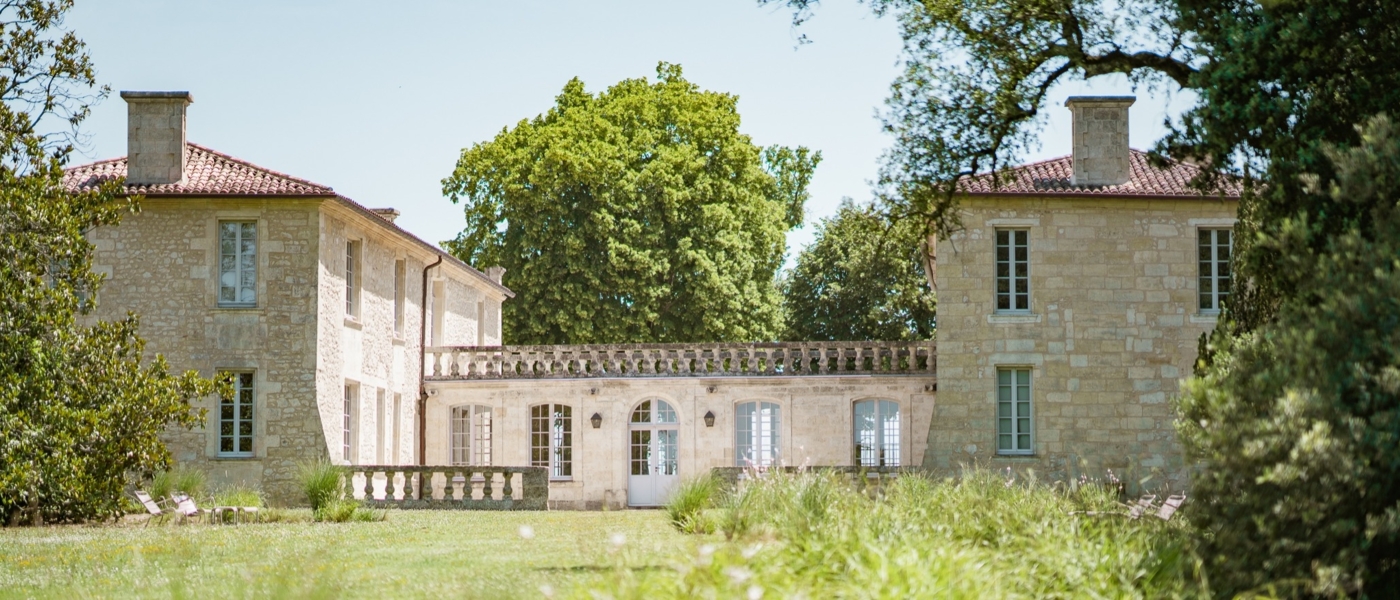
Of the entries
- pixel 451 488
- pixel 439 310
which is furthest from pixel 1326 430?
pixel 439 310

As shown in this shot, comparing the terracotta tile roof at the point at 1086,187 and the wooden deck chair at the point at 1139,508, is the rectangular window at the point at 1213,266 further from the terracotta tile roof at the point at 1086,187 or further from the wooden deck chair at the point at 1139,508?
the wooden deck chair at the point at 1139,508

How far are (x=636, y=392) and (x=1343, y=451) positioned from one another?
21.8 metres

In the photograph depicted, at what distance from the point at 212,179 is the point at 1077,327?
13865 mm

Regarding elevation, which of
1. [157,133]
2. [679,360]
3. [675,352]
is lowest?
[679,360]

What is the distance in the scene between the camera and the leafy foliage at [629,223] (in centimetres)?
3481

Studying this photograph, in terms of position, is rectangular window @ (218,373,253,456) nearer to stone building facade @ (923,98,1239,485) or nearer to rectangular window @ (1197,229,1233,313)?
stone building facade @ (923,98,1239,485)

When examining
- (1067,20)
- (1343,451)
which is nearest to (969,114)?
(1067,20)

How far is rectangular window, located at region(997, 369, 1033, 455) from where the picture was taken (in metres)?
25.5

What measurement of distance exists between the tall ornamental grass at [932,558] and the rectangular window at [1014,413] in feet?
43.4

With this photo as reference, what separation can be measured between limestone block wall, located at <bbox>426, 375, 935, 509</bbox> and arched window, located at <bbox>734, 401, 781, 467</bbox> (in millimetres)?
176

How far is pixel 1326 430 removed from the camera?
746 centimetres

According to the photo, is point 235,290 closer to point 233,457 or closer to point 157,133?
point 233,457

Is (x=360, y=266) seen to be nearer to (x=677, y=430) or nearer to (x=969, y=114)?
(x=677, y=430)

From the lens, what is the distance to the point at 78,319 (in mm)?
24516
